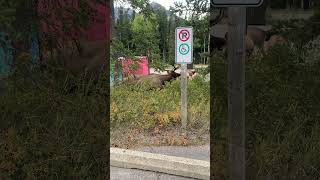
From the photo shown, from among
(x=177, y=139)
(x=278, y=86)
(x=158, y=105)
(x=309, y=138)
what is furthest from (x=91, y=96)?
(x=158, y=105)

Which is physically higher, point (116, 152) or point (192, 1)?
point (192, 1)

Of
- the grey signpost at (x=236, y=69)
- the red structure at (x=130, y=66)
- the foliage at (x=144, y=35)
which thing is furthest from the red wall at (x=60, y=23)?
the foliage at (x=144, y=35)

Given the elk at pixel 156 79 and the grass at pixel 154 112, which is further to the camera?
the elk at pixel 156 79

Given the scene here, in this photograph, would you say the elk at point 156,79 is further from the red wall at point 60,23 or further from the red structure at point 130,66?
the red wall at point 60,23

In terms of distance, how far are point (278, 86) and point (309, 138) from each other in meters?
0.44

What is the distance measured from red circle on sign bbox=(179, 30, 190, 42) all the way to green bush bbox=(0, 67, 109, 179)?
3.82 meters

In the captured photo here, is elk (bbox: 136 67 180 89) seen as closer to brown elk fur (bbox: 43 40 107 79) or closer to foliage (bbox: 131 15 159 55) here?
foliage (bbox: 131 15 159 55)

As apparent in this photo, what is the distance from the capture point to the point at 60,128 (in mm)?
3652

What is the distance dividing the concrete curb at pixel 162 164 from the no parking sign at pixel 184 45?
1.97m

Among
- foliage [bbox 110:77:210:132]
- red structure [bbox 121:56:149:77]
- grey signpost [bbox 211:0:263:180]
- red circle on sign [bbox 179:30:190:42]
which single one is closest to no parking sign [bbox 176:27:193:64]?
red circle on sign [bbox 179:30:190:42]

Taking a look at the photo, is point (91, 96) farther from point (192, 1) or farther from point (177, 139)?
point (192, 1)

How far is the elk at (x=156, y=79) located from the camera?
931 cm

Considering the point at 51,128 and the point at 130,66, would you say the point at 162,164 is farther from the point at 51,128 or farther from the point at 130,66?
the point at 130,66

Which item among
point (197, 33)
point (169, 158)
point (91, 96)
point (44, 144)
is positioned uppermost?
point (197, 33)
